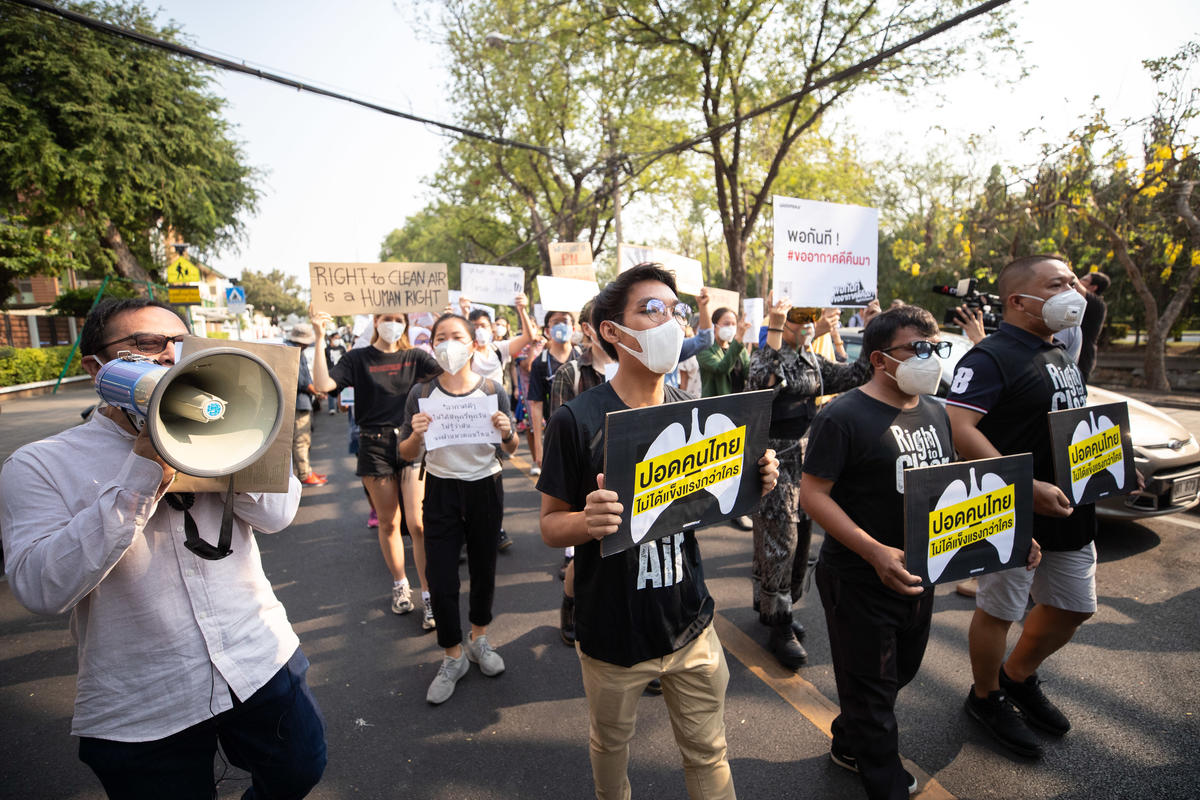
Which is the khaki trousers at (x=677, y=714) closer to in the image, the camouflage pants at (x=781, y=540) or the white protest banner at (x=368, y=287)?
the camouflage pants at (x=781, y=540)

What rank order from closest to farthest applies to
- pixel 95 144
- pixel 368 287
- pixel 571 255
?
pixel 368 287, pixel 571 255, pixel 95 144

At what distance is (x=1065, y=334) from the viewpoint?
439cm

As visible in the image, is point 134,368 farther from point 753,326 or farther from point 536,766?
point 753,326

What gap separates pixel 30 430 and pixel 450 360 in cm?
995

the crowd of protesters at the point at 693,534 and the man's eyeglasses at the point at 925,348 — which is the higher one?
the man's eyeglasses at the point at 925,348

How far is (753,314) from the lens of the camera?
7656mm

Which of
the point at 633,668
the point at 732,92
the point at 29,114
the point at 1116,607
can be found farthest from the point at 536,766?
the point at 29,114

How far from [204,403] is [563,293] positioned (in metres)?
5.04

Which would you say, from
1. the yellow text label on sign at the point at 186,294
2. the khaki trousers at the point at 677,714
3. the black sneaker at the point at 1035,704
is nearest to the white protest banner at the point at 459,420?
the khaki trousers at the point at 677,714

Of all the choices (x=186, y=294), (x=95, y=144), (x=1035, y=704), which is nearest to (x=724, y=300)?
(x=1035, y=704)

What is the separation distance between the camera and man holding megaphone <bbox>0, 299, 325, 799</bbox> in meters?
1.38

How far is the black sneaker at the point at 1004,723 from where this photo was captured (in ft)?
8.54

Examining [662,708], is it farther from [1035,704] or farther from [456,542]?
[1035,704]

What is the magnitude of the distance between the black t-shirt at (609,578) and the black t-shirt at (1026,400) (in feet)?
5.52
